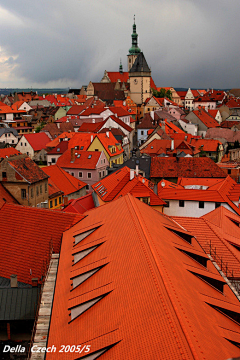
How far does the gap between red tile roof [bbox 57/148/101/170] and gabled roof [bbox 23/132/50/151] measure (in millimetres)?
19370

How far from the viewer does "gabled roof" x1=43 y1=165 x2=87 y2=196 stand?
156 ft

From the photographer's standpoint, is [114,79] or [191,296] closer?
[191,296]

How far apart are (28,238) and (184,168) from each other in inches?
1125

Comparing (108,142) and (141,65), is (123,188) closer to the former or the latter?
(108,142)

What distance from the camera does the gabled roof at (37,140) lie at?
259 ft

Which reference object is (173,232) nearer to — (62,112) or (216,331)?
(216,331)

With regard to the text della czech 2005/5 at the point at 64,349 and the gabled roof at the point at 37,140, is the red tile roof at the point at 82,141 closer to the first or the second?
the gabled roof at the point at 37,140

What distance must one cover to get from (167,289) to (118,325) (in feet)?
5.43

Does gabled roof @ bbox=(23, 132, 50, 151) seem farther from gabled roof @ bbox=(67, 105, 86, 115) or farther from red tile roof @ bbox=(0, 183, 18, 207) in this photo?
red tile roof @ bbox=(0, 183, 18, 207)

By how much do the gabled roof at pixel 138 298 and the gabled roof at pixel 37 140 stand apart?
60588 millimetres

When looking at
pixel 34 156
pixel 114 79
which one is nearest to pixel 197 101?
pixel 114 79

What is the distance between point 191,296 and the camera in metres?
12.6

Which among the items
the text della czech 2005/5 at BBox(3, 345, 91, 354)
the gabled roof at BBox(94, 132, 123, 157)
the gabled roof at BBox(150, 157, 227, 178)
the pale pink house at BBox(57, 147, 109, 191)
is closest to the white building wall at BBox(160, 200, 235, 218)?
the gabled roof at BBox(150, 157, 227, 178)

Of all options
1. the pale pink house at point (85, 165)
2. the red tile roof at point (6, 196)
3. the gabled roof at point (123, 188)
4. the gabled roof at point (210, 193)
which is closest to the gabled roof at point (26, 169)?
the red tile roof at point (6, 196)
